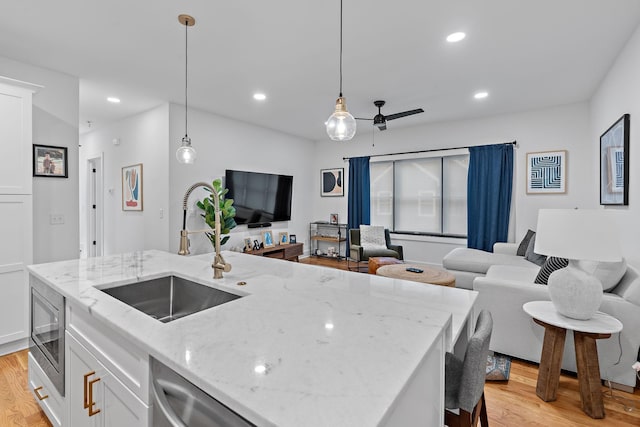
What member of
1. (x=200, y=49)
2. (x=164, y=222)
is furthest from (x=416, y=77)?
(x=164, y=222)

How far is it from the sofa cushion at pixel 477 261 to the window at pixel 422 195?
3.50 ft

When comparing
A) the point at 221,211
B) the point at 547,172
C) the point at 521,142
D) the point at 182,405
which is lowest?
the point at 182,405

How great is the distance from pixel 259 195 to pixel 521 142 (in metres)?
4.36

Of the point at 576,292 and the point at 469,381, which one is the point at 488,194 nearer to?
the point at 576,292

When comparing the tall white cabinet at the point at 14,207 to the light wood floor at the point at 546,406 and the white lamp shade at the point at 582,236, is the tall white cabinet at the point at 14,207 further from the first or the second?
the white lamp shade at the point at 582,236

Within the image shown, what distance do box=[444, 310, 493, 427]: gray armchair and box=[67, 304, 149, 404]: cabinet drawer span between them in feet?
3.63

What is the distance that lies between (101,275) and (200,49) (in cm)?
223

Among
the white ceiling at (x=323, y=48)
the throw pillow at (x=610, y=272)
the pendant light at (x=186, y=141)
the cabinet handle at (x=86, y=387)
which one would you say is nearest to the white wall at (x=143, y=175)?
the white ceiling at (x=323, y=48)

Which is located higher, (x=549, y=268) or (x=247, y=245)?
(x=549, y=268)

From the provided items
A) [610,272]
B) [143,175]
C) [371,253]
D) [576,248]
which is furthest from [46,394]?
[371,253]

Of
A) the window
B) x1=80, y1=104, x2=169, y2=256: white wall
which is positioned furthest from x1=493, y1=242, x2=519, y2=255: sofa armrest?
x1=80, y1=104, x2=169, y2=256: white wall

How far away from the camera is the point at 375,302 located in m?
1.18

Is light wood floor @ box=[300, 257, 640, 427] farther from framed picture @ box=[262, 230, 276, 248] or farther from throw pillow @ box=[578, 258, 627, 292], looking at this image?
framed picture @ box=[262, 230, 276, 248]

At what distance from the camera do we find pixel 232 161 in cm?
510
